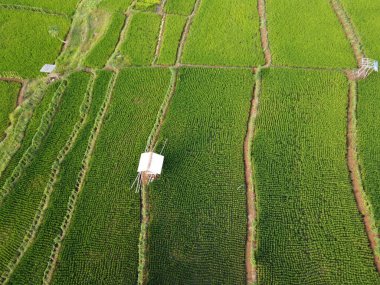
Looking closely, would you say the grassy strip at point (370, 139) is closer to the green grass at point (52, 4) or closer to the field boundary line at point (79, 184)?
the field boundary line at point (79, 184)

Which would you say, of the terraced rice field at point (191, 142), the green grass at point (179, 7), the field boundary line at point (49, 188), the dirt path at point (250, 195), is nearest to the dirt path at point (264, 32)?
the terraced rice field at point (191, 142)

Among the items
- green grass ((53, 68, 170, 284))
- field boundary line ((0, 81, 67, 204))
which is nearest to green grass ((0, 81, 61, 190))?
field boundary line ((0, 81, 67, 204))

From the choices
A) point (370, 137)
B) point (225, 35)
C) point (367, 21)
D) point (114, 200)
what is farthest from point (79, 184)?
point (367, 21)

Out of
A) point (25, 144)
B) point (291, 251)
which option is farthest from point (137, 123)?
point (291, 251)

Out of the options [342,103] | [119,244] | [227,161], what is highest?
[342,103]

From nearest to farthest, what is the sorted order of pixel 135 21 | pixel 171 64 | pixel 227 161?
pixel 227 161
pixel 171 64
pixel 135 21

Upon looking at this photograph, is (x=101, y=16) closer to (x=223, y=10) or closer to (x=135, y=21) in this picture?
Result: (x=135, y=21)

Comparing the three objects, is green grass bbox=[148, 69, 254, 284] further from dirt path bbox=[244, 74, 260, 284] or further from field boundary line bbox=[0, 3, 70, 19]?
field boundary line bbox=[0, 3, 70, 19]

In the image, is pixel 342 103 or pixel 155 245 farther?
pixel 342 103
